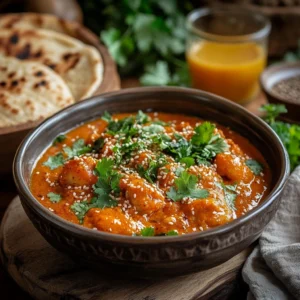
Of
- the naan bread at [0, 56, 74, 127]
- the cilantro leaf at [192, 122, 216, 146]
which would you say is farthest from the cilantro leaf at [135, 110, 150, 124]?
the naan bread at [0, 56, 74, 127]

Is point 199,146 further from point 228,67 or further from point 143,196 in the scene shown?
point 228,67

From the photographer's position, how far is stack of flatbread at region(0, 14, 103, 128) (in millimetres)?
4008

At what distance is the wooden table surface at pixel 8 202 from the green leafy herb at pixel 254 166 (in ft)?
4.56

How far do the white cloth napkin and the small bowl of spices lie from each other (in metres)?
1.13

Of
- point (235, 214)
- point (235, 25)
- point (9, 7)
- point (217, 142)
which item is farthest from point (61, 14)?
point (235, 214)

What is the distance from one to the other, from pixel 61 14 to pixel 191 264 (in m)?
3.39

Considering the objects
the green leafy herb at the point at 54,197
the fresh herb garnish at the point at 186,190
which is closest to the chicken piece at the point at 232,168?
the fresh herb garnish at the point at 186,190

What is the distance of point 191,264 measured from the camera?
266 centimetres

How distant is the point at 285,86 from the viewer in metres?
4.70

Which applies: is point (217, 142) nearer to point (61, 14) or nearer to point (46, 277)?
point (46, 277)

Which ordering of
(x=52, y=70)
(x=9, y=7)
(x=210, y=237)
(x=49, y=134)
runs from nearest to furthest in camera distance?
(x=210, y=237) < (x=49, y=134) < (x=52, y=70) < (x=9, y=7)

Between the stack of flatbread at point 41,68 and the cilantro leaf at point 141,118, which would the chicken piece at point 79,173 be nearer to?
the cilantro leaf at point 141,118

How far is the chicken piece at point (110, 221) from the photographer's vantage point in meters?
2.69

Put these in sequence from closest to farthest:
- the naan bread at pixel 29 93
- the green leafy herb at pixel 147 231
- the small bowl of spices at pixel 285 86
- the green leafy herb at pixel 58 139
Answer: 1. the green leafy herb at pixel 147 231
2. the green leafy herb at pixel 58 139
3. the naan bread at pixel 29 93
4. the small bowl of spices at pixel 285 86
